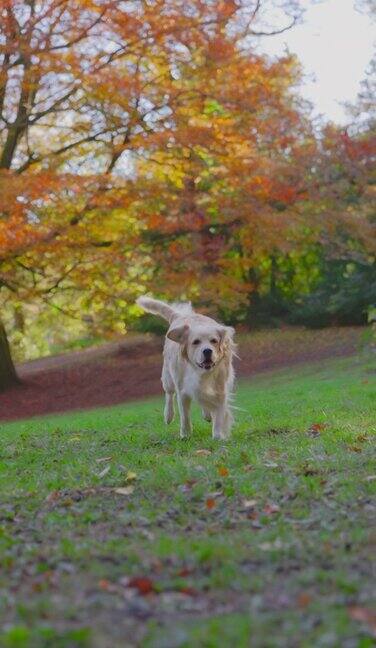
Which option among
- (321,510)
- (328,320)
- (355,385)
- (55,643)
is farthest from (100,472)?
(328,320)

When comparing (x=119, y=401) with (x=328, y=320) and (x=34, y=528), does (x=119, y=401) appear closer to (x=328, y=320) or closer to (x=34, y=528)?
(x=328, y=320)

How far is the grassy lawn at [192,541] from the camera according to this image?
145 inches

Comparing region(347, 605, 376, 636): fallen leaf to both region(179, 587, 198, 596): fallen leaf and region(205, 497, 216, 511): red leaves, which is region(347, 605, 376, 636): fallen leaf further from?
region(205, 497, 216, 511): red leaves

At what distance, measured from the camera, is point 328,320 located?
32.2 metres

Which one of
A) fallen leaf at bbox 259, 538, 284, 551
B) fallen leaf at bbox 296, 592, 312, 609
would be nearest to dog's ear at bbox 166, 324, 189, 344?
fallen leaf at bbox 259, 538, 284, 551

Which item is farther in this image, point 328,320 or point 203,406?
point 328,320

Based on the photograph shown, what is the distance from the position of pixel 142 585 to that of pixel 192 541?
3.35ft

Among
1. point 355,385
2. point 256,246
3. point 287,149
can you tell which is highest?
point 287,149

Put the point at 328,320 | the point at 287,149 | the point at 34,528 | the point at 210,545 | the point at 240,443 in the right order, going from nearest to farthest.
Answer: the point at 210,545 < the point at 34,528 < the point at 240,443 < the point at 287,149 < the point at 328,320

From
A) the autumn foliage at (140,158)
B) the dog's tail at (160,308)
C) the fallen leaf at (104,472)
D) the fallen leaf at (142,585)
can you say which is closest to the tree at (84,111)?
the autumn foliage at (140,158)

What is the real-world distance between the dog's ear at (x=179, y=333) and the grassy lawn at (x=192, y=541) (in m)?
1.16

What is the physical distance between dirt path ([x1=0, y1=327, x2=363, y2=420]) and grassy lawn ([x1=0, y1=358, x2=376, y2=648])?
41.8 ft

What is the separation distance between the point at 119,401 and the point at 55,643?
19982mm

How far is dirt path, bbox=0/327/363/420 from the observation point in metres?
24.2
